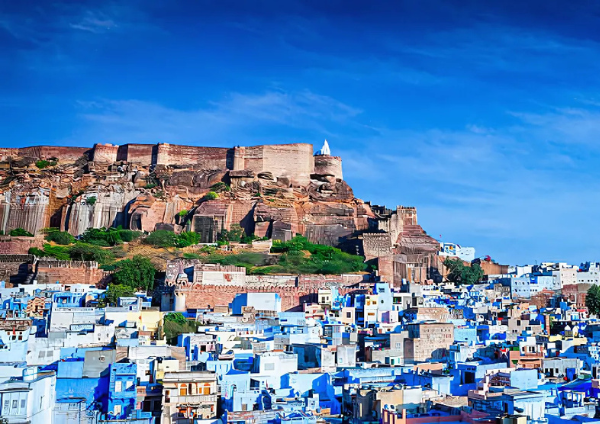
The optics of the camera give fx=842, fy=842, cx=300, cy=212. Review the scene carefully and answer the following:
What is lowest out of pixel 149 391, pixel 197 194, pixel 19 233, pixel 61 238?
pixel 149 391

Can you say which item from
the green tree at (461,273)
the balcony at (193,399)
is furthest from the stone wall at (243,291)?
the balcony at (193,399)

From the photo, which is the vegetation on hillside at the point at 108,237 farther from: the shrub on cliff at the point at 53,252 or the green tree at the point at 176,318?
the green tree at the point at 176,318

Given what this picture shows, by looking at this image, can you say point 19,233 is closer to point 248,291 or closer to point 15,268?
point 15,268

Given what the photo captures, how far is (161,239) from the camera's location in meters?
51.4

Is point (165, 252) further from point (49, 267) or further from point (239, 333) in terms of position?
point (239, 333)

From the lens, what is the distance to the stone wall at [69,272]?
4388 cm

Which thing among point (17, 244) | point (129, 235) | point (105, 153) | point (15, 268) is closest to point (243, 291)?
point (15, 268)

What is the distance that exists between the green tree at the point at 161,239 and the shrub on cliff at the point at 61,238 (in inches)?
201

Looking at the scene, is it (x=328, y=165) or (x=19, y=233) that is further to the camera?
(x=328, y=165)

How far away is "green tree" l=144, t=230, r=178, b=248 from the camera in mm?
51250

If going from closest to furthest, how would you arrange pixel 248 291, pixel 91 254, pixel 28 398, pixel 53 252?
1. pixel 28 398
2. pixel 248 291
3. pixel 91 254
4. pixel 53 252

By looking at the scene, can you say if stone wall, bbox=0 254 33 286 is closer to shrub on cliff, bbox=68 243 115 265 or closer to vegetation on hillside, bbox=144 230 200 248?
shrub on cliff, bbox=68 243 115 265

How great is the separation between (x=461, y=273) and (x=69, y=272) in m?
24.1

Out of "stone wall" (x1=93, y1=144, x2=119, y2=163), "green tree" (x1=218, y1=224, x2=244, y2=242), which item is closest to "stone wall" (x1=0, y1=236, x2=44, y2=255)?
"green tree" (x1=218, y1=224, x2=244, y2=242)
